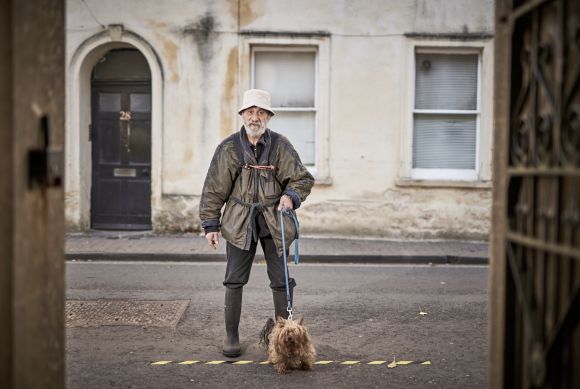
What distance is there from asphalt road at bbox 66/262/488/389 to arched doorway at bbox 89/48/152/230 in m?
3.16

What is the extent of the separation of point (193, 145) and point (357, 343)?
23.2 feet

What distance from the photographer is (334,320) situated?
Answer: 6.00m

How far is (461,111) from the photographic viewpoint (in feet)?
37.6

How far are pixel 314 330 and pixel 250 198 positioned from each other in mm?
1632

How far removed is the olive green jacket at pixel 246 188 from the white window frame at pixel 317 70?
6.45 metres

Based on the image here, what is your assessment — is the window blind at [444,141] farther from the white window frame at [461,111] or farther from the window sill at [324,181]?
the window sill at [324,181]

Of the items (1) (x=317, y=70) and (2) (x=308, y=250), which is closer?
(2) (x=308, y=250)

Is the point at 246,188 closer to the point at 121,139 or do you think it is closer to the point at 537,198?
the point at 537,198

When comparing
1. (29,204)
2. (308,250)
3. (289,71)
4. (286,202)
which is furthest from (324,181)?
(29,204)

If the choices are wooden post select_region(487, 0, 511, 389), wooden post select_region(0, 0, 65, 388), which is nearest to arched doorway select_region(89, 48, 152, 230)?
wooden post select_region(0, 0, 65, 388)

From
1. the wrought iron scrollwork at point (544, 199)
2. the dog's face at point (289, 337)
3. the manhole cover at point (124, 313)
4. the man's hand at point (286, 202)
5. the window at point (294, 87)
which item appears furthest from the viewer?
the window at point (294, 87)

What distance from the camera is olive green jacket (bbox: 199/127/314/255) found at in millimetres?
4750

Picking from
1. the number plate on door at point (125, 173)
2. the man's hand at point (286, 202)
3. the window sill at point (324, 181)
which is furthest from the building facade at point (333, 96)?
the man's hand at point (286, 202)

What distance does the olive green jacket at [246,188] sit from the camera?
187 inches
